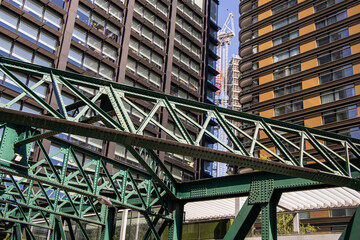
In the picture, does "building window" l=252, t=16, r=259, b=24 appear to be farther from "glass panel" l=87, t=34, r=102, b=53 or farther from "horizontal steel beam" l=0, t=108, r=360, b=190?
"horizontal steel beam" l=0, t=108, r=360, b=190

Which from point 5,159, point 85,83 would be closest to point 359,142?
point 85,83

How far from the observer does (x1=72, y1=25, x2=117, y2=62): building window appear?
52.4 meters

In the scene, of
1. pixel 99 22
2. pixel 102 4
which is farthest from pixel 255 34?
pixel 99 22

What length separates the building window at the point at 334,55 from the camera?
165ft

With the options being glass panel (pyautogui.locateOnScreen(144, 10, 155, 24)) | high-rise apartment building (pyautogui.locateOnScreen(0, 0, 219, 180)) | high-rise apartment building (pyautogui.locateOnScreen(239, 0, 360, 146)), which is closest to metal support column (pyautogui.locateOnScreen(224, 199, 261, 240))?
high-rise apartment building (pyautogui.locateOnScreen(0, 0, 219, 180))

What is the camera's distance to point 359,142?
1260cm

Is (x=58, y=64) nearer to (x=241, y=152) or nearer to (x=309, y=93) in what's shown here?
(x=309, y=93)

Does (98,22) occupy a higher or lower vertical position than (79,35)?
higher

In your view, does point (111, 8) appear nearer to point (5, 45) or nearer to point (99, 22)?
point (99, 22)

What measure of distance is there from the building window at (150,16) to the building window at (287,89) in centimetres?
2063

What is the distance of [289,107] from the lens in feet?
177

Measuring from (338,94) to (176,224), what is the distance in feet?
124

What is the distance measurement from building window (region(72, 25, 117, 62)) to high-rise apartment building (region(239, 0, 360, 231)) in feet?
62.4

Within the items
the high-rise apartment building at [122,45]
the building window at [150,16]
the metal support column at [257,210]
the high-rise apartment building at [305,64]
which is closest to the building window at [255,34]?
the high-rise apartment building at [305,64]
